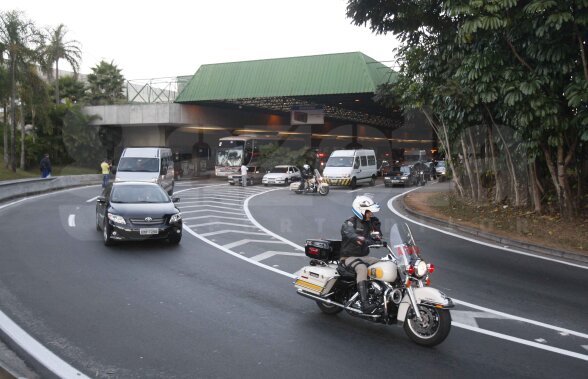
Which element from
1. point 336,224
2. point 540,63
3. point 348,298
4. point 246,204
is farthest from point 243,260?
point 246,204

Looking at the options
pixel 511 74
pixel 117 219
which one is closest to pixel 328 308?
pixel 117 219

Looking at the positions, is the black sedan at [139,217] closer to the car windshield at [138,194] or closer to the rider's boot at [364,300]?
the car windshield at [138,194]

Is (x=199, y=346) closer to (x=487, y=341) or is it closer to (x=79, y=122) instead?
(x=487, y=341)

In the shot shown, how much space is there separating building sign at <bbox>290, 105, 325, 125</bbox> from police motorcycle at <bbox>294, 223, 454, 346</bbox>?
3627 centimetres

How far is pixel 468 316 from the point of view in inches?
284

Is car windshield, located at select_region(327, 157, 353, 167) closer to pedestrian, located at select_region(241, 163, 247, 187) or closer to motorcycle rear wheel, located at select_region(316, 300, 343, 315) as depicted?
pedestrian, located at select_region(241, 163, 247, 187)

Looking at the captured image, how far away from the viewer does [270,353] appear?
19.1ft

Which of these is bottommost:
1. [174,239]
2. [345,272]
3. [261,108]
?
[174,239]

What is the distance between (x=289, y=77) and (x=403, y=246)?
1238 inches

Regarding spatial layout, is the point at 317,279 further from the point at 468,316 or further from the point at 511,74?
the point at 511,74

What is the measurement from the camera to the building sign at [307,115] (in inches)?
1697

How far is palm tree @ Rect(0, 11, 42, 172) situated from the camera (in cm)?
3481

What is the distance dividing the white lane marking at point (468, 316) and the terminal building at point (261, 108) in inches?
885

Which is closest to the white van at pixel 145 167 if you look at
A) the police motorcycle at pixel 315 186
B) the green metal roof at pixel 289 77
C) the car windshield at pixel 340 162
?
the police motorcycle at pixel 315 186
